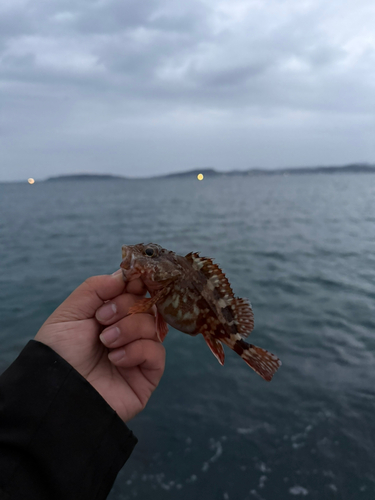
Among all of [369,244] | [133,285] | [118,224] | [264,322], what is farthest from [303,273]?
[118,224]

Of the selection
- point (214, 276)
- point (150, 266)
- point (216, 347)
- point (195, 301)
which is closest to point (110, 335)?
point (150, 266)

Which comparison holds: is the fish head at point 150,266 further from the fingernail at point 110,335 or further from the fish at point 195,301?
the fingernail at point 110,335

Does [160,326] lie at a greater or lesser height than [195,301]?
lesser

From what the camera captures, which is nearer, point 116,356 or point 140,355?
point 116,356

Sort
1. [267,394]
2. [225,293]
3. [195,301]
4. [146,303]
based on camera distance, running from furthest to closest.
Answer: [267,394]
[225,293]
[195,301]
[146,303]

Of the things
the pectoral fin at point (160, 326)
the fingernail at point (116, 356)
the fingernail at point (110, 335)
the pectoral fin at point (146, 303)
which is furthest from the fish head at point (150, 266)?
the fingernail at point (116, 356)

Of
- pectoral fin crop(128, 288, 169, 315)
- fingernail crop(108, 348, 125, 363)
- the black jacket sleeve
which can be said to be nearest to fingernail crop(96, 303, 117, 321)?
pectoral fin crop(128, 288, 169, 315)

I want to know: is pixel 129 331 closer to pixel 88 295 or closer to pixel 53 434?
pixel 88 295
